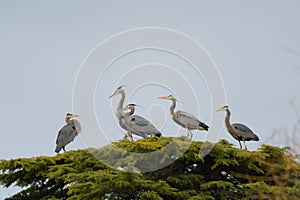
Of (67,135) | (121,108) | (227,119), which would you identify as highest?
(121,108)

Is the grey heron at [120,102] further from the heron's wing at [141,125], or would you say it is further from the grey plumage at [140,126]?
the heron's wing at [141,125]

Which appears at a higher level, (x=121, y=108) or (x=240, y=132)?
(x=121, y=108)

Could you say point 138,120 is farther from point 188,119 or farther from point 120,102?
point 120,102

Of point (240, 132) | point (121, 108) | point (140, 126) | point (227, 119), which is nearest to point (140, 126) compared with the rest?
point (140, 126)

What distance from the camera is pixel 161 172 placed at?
619 inches

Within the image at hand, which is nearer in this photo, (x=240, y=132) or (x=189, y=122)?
(x=189, y=122)

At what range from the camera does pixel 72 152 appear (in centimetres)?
1708

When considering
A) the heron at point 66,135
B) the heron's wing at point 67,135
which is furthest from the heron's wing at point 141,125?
the heron's wing at point 67,135

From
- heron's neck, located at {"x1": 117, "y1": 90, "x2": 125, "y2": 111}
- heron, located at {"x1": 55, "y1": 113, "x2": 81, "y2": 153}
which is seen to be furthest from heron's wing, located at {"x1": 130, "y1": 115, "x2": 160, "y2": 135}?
heron, located at {"x1": 55, "y1": 113, "x2": 81, "y2": 153}

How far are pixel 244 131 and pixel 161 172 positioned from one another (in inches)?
152

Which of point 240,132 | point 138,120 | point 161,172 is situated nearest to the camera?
point 161,172

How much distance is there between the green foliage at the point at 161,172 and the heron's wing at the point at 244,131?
2.01m

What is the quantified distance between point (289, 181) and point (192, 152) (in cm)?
243

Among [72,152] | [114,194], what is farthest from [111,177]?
[72,152]
